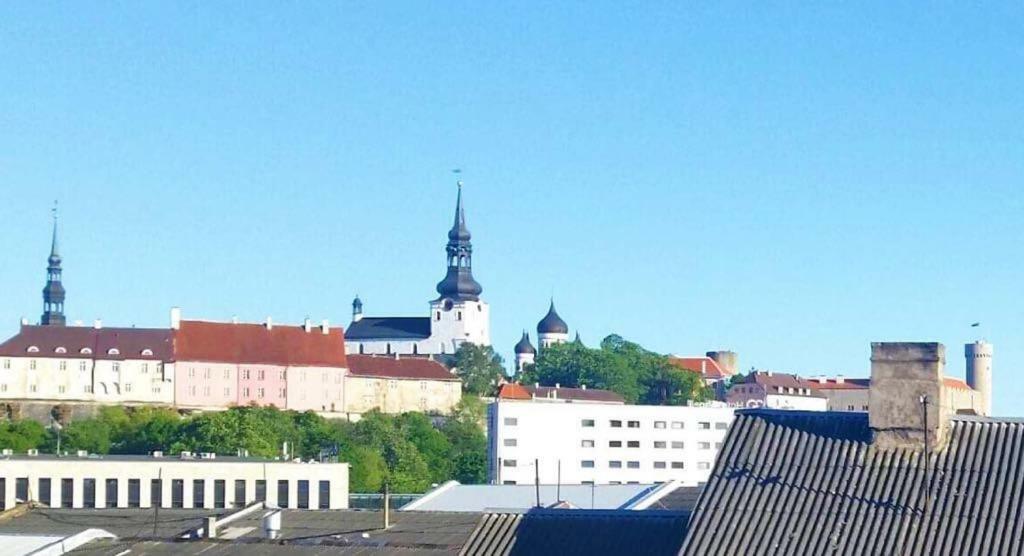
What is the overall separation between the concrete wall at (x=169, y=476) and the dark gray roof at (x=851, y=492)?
251 ft

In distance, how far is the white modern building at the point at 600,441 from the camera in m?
176

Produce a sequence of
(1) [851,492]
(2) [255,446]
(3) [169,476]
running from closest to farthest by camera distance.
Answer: (1) [851,492], (3) [169,476], (2) [255,446]

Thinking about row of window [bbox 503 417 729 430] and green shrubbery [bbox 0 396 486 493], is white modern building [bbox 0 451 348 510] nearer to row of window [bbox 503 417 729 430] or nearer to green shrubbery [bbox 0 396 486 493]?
green shrubbery [bbox 0 396 486 493]

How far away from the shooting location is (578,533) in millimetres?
33312

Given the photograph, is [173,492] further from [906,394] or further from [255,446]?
[906,394]

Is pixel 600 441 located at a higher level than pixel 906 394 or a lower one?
lower

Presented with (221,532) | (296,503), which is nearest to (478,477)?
(296,503)

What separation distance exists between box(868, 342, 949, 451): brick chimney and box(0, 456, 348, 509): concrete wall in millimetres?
77140

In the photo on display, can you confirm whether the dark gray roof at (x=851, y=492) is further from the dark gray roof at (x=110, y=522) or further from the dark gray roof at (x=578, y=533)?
the dark gray roof at (x=110, y=522)

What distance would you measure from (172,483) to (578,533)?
7720cm

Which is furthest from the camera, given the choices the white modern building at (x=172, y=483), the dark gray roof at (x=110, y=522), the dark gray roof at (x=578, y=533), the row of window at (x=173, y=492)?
the white modern building at (x=172, y=483)

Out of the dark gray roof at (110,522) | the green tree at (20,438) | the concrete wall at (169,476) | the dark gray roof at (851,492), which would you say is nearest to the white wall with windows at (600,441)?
the green tree at (20,438)

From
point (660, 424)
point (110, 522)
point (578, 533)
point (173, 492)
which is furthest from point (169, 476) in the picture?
point (660, 424)

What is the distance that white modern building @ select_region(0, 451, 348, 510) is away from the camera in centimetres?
10738
